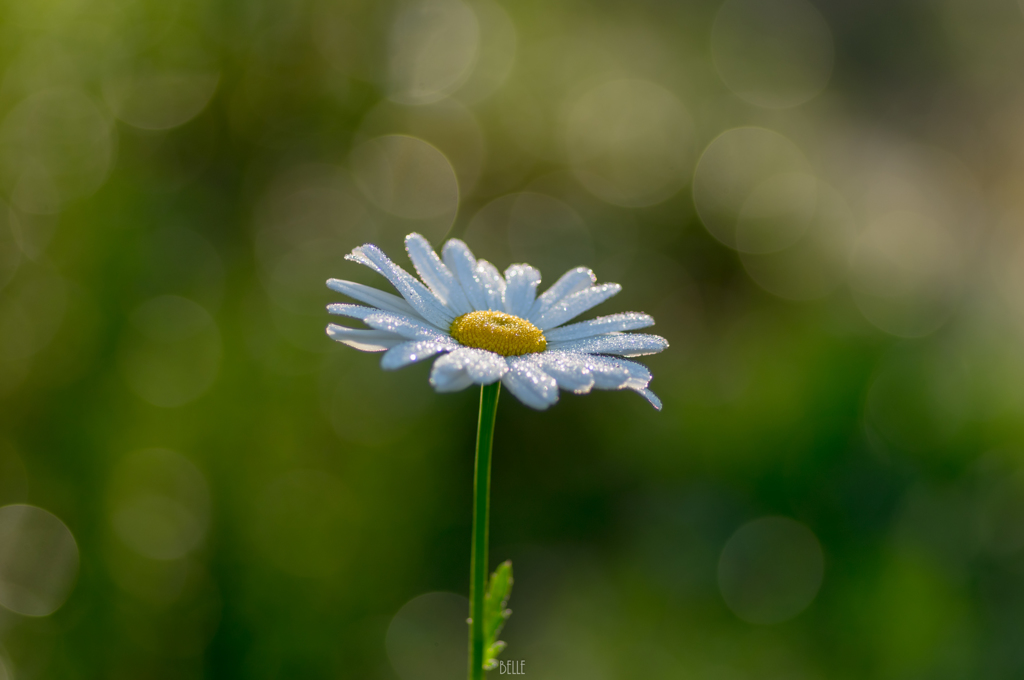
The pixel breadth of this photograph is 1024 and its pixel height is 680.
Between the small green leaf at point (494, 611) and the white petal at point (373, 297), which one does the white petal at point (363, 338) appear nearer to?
the white petal at point (373, 297)

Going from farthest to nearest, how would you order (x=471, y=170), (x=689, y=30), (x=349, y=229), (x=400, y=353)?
(x=689, y=30) < (x=471, y=170) < (x=349, y=229) < (x=400, y=353)

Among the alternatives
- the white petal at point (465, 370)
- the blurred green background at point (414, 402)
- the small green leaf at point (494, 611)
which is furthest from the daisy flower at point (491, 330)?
the blurred green background at point (414, 402)

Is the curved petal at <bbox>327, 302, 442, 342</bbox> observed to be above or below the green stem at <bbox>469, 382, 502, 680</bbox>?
above

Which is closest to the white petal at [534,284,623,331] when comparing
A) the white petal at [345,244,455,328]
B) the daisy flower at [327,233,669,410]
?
the daisy flower at [327,233,669,410]

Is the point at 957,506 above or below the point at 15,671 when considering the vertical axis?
above

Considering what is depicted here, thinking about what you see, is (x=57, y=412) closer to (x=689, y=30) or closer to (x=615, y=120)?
(x=615, y=120)

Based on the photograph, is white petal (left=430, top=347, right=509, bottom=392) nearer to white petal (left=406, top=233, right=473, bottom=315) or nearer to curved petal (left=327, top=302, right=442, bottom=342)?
curved petal (left=327, top=302, right=442, bottom=342)

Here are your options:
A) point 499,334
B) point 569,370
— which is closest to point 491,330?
point 499,334

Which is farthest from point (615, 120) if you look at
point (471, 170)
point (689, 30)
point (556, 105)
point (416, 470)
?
point (416, 470)
